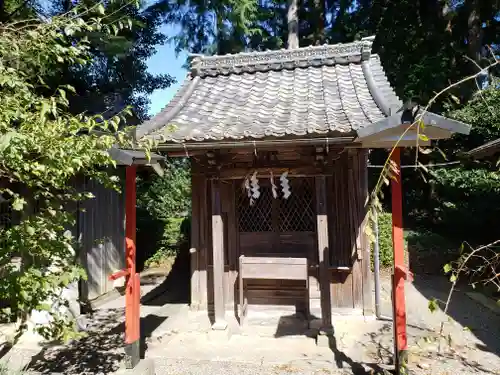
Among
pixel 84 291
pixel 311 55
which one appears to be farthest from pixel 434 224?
pixel 84 291

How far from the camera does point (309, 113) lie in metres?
5.36

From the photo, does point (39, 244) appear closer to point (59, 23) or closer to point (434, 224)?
point (59, 23)

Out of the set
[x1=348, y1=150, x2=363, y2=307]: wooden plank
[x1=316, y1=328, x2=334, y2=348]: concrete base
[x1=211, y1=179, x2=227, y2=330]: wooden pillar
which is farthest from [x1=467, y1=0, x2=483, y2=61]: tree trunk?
[x1=316, y1=328, x2=334, y2=348]: concrete base

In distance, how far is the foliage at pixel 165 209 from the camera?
12094 millimetres

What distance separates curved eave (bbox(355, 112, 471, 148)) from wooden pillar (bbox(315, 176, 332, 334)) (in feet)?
4.81

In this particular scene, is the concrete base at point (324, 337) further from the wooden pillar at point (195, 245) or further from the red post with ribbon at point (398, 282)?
the wooden pillar at point (195, 245)

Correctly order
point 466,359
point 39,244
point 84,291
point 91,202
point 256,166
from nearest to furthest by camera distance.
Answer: point 39,244 < point 466,359 < point 256,166 < point 84,291 < point 91,202

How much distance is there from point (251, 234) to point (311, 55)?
13.0 ft

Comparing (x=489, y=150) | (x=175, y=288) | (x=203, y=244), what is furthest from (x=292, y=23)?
(x=203, y=244)

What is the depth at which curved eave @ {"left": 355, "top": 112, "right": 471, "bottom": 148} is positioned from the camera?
3.44 metres

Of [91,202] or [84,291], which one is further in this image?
[91,202]

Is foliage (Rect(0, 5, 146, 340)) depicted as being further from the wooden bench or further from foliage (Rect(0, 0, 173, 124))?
foliage (Rect(0, 0, 173, 124))

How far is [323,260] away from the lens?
16.5ft

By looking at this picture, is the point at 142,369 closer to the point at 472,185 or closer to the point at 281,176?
the point at 281,176
